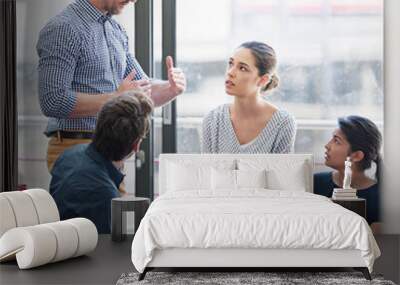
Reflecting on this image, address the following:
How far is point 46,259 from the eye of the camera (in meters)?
5.98

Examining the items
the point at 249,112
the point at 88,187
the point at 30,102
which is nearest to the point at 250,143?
the point at 249,112

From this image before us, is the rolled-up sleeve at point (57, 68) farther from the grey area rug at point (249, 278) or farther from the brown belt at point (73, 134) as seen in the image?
the grey area rug at point (249, 278)

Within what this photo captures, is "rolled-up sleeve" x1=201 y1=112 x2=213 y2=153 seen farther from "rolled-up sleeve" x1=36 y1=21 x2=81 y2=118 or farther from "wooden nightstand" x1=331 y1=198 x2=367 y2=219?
"wooden nightstand" x1=331 y1=198 x2=367 y2=219

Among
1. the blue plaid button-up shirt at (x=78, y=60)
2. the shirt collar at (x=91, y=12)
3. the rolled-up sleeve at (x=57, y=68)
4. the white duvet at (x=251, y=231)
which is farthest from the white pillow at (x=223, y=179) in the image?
the shirt collar at (x=91, y=12)

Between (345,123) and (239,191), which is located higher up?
(345,123)

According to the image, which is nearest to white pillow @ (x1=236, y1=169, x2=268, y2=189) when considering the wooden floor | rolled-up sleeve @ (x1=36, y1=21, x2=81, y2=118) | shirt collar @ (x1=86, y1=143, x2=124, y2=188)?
the wooden floor

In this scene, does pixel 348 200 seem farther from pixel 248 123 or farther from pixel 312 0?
pixel 312 0

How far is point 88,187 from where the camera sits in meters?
7.90

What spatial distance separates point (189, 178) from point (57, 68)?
1.84 meters

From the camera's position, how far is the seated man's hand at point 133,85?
798 centimetres

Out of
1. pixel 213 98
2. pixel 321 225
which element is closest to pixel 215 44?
pixel 213 98

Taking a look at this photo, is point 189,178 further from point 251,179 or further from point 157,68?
Answer: point 157,68

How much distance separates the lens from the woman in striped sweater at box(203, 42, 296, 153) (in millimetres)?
7938

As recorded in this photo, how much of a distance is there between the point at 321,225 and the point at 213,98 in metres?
2.80
